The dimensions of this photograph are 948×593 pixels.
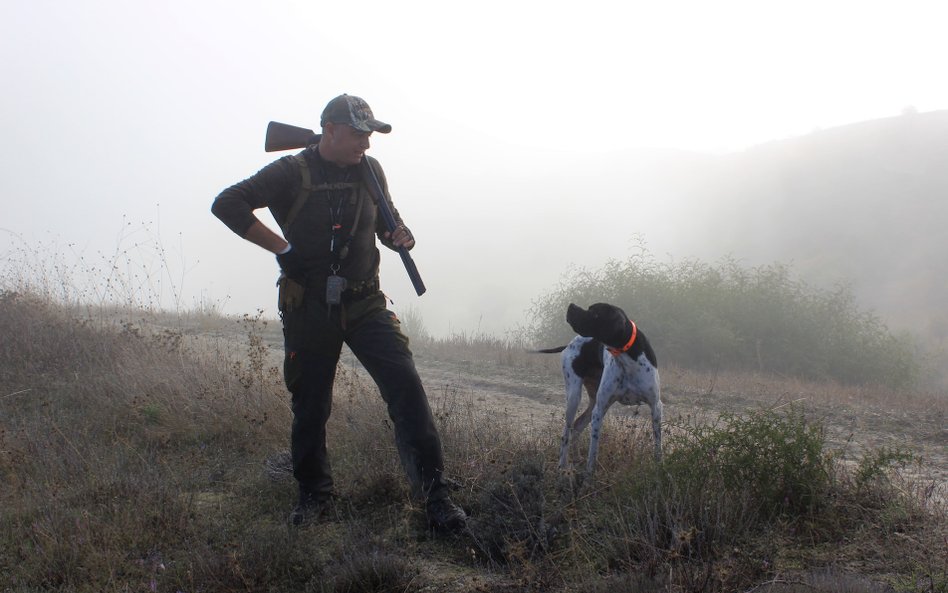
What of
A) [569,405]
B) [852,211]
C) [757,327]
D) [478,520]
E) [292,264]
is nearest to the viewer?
[478,520]

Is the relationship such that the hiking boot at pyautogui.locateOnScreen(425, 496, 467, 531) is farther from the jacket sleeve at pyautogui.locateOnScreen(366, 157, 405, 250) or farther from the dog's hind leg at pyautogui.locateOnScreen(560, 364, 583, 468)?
the jacket sleeve at pyautogui.locateOnScreen(366, 157, 405, 250)

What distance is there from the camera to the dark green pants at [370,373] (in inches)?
174

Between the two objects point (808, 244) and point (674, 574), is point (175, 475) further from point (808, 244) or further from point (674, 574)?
point (808, 244)

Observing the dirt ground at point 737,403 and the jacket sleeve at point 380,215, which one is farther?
the dirt ground at point 737,403

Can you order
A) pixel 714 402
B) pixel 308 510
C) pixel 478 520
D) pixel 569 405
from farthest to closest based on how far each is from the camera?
pixel 714 402 < pixel 569 405 < pixel 308 510 < pixel 478 520

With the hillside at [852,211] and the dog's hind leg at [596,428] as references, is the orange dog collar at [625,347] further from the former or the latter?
the hillside at [852,211]

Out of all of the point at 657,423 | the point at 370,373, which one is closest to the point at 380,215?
the point at 370,373

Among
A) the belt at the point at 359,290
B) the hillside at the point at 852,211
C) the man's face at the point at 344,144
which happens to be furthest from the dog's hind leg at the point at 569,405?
the hillside at the point at 852,211

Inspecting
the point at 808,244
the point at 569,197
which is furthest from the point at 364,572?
the point at 569,197

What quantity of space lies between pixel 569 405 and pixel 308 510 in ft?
6.74

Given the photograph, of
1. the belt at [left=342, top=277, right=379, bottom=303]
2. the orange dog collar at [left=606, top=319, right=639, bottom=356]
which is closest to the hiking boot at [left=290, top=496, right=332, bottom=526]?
the belt at [left=342, top=277, right=379, bottom=303]

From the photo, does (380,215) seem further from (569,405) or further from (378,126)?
(569,405)

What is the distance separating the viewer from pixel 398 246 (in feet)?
15.6

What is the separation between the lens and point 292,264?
4438 mm
